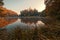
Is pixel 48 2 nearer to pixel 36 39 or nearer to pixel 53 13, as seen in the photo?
pixel 53 13

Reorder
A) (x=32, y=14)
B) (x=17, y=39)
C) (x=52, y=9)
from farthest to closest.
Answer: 1. (x=32, y=14)
2. (x=52, y=9)
3. (x=17, y=39)

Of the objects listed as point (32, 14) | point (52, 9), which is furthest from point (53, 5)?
point (32, 14)

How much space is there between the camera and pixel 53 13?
38.2 metres

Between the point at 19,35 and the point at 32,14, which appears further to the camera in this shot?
the point at 32,14

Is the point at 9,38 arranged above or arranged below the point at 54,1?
below

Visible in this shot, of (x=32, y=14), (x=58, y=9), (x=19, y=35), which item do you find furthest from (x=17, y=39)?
(x=32, y=14)

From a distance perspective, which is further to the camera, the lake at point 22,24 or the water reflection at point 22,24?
the water reflection at point 22,24

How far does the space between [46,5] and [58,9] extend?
4594mm

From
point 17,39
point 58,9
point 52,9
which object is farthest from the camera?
point 52,9

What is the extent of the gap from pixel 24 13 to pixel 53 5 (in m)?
111

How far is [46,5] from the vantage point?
39.5 metres

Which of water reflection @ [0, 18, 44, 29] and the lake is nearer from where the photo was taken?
the lake

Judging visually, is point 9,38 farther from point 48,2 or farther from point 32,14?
point 32,14

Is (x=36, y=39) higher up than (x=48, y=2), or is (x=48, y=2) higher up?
(x=48, y=2)
